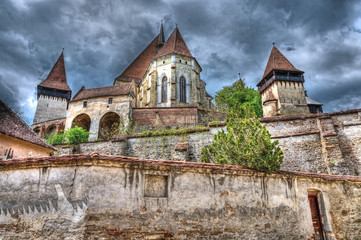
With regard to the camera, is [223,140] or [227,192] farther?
[223,140]

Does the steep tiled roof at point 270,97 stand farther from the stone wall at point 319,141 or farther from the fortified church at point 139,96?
the stone wall at point 319,141

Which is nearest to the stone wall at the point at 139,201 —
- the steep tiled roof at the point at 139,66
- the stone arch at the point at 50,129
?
the stone arch at the point at 50,129

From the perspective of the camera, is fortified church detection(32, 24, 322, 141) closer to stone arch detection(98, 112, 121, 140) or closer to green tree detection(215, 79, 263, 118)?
stone arch detection(98, 112, 121, 140)

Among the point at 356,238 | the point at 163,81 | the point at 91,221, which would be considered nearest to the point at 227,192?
the point at 91,221

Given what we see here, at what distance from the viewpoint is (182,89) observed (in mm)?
34594

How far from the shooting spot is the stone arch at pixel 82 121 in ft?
97.1

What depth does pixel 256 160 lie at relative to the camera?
8.07m

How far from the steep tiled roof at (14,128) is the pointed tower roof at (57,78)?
125 feet

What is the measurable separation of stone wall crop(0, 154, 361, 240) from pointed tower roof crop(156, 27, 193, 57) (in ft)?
101

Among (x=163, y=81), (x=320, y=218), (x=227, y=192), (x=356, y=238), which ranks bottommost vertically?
(x=356, y=238)

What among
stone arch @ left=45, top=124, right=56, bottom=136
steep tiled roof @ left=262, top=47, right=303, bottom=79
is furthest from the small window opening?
stone arch @ left=45, top=124, right=56, bottom=136

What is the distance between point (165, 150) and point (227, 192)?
9417 millimetres

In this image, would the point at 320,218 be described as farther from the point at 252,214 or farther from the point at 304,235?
the point at 252,214

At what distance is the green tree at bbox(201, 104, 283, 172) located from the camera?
8.05 meters
